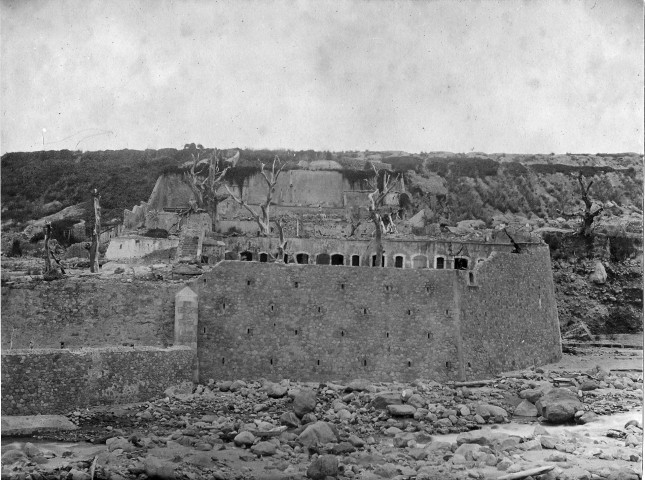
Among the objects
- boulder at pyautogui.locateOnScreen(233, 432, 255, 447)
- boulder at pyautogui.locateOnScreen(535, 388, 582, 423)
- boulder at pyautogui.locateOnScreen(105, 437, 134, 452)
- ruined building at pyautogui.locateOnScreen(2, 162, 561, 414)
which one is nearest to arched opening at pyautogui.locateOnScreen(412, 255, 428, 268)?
ruined building at pyautogui.locateOnScreen(2, 162, 561, 414)

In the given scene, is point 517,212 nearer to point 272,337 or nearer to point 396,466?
point 272,337

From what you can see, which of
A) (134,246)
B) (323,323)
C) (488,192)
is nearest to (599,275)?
(488,192)

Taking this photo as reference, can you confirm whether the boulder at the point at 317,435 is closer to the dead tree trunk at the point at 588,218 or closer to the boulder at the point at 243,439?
the boulder at the point at 243,439

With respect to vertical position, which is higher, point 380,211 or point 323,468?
point 380,211

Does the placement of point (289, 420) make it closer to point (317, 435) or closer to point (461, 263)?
point (317, 435)

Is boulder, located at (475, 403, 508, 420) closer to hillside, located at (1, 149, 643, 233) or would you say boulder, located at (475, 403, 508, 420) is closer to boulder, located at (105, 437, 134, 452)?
boulder, located at (105, 437, 134, 452)

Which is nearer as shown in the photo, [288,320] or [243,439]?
[243,439]

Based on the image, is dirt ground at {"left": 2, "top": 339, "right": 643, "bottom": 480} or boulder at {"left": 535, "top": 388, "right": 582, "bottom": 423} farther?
boulder at {"left": 535, "top": 388, "right": 582, "bottom": 423}
